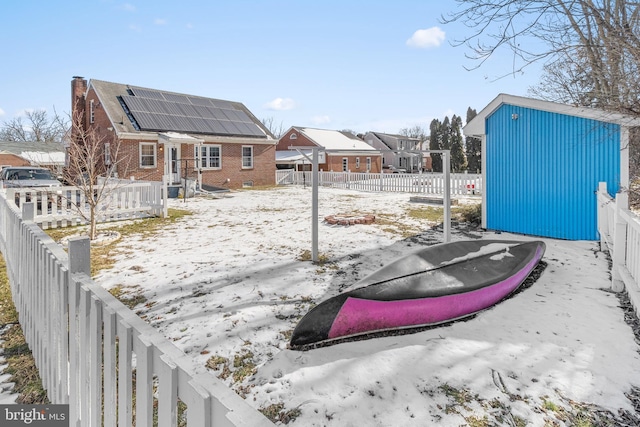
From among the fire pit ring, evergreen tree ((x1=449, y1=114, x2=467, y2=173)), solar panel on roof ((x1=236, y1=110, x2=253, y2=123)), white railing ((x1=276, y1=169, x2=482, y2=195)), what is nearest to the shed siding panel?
the fire pit ring

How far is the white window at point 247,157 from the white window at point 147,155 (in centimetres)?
Result: 569

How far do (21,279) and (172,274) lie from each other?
2.28 meters

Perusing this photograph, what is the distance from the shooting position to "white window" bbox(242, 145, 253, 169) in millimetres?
24281

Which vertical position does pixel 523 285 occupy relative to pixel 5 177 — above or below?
below

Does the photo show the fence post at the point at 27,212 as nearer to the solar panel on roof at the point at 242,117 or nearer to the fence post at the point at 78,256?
the fence post at the point at 78,256

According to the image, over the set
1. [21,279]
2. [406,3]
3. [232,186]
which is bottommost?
[21,279]

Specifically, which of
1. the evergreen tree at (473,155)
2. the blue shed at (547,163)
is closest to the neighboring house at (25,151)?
the blue shed at (547,163)

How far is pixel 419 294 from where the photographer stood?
4.00m

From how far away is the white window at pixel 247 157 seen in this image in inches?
956

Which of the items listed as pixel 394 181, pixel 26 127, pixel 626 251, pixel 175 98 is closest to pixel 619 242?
pixel 626 251

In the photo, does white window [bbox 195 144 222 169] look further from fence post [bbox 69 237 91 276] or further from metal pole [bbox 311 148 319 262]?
fence post [bbox 69 237 91 276]

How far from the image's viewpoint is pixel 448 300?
13.7ft

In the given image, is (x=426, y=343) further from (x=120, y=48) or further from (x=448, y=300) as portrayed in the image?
(x=120, y=48)

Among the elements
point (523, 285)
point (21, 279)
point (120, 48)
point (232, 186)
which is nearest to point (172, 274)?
point (21, 279)
